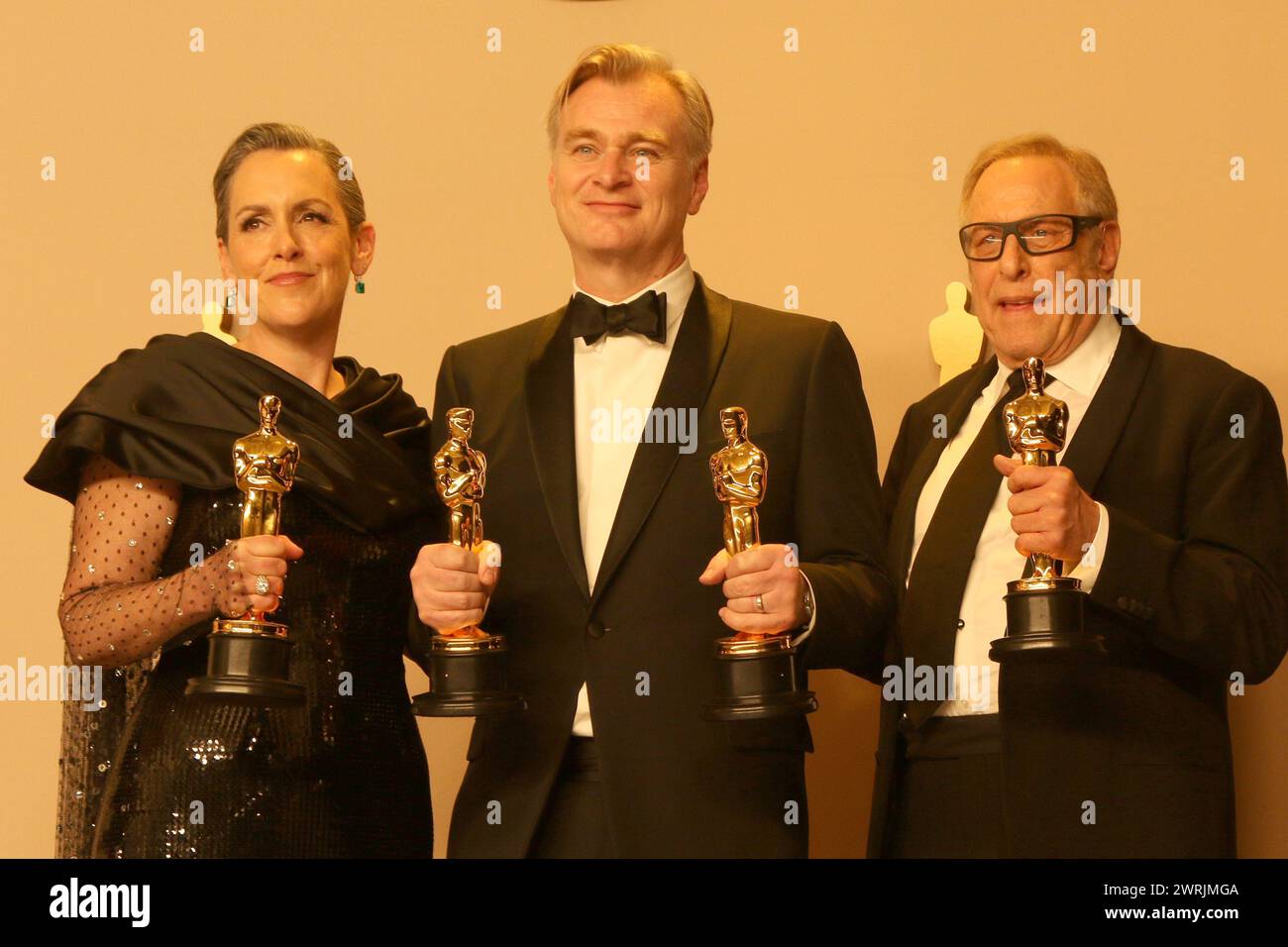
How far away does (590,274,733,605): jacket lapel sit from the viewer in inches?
90.6

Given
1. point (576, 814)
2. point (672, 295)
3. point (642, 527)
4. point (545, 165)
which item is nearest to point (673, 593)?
point (642, 527)

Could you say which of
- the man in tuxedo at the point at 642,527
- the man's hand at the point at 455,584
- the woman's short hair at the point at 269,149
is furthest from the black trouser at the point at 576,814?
the woman's short hair at the point at 269,149

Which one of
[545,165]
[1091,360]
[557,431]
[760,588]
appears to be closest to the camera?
[760,588]

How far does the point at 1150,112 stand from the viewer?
3582 mm

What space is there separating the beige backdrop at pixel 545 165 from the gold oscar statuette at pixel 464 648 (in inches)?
58.3

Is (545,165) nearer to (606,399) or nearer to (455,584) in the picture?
(606,399)

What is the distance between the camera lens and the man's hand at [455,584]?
2176 millimetres

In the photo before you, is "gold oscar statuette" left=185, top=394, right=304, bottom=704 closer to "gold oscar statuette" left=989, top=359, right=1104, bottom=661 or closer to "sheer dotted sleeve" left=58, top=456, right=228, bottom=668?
"sheer dotted sleeve" left=58, top=456, right=228, bottom=668

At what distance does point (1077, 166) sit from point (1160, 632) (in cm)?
80

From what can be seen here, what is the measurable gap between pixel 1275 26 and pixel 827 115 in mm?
920

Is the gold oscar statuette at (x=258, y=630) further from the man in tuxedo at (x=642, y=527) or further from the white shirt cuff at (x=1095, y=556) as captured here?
the white shirt cuff at (x=1095, y=556)

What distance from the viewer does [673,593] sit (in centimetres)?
232
